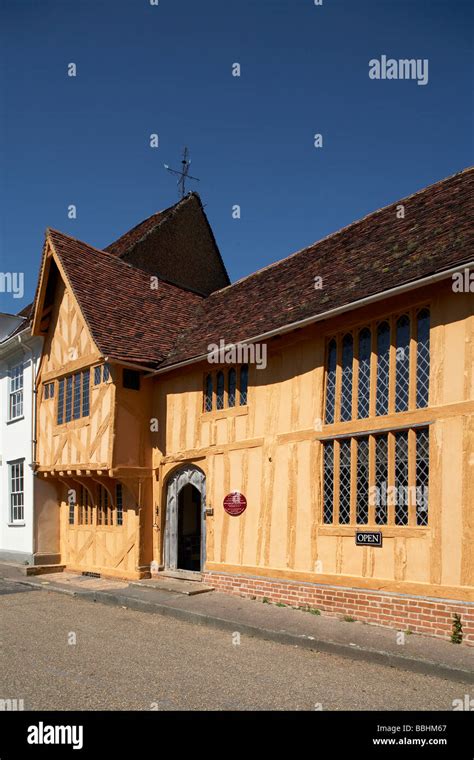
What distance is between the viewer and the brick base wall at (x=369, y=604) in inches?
326

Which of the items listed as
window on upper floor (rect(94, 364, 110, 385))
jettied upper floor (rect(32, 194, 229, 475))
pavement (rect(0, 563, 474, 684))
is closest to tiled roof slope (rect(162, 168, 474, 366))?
jettied upper floor (rect(32, 194, 229, 475))

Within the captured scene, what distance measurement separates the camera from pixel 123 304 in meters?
15.5

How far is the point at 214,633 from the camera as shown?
937cm

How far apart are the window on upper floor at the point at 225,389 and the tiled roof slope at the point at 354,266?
0.57m

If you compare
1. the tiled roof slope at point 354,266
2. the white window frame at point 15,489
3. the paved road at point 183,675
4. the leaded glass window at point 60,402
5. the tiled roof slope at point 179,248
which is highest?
the tiled roof slope at point 179,248

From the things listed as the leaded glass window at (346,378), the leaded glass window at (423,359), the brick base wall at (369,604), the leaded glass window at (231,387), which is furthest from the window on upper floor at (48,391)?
the leaded glass window at (423,359)

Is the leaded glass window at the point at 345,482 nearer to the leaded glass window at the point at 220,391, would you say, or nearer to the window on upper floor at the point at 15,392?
the leaded glass window at the point at 220,391

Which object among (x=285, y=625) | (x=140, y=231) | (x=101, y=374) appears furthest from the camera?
(x=140, y=231)

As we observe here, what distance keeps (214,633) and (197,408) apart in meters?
4.75

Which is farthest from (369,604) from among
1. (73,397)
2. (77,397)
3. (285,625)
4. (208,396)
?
(73,397)

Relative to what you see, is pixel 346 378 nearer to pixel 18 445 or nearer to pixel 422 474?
pixel 422 474

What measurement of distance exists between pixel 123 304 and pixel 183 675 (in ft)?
32.8
